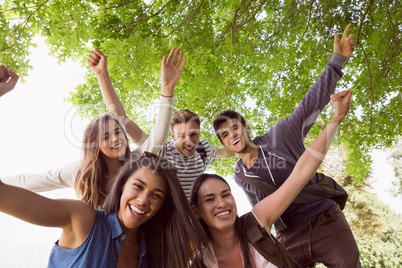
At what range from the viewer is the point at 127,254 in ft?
5.71

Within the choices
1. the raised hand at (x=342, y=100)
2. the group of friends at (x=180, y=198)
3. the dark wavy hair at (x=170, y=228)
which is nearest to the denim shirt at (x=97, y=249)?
the group of friends at (x=180, y=198)

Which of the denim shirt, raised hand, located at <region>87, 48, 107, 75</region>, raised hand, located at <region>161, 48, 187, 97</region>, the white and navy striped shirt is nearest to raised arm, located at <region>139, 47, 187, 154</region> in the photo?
raised hand, located at <region>161, 48, 187, 97</region>

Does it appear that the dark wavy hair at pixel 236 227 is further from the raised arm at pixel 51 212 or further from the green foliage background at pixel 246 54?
the green foliage background at pixel 246 54

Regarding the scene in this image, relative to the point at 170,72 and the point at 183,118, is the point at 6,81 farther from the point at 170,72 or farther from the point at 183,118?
the point at 183,118

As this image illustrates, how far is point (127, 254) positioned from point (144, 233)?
0.63 ft

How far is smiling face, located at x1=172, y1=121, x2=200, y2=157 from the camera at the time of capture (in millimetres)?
2863

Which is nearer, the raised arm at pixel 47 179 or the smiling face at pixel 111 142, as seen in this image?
the raised arm at pixel 47 179

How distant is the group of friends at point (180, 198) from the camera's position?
1504 mm

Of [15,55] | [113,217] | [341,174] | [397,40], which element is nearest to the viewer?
[113,217]

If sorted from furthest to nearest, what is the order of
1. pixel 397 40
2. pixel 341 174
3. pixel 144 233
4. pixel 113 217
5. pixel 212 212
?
pixel 341 174, pixel 397 40, pixel 212 212, pixel 144 233, pixel 113 217

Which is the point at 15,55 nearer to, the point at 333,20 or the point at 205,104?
the point at 205,104

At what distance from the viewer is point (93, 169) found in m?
2.27

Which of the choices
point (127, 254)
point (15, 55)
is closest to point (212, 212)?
point (127, 254)

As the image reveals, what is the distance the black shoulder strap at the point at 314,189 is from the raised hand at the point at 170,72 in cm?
95
